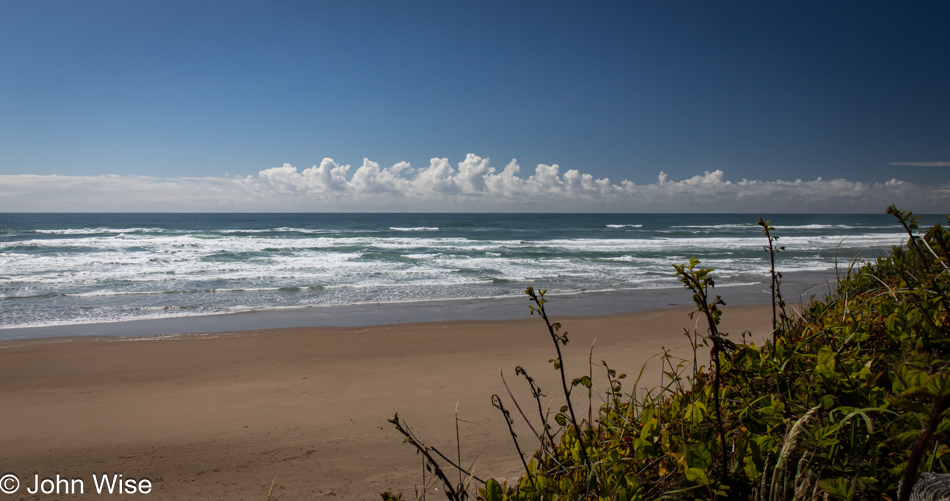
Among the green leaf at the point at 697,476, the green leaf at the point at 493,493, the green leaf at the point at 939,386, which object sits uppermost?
the green leaf at the point at 939,386

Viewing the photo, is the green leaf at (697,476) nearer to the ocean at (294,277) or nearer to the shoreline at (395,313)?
the ocean at (294,277)

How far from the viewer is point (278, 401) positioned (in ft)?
17.4

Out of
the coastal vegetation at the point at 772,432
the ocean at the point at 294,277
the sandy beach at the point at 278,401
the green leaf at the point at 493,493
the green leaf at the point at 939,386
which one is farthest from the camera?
the ocean at the point at 294,277

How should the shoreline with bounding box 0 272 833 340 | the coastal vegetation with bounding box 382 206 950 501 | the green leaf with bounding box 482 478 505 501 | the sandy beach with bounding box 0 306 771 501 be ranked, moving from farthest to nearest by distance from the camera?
1. the shoreline with bounding box 0 272 833 340
2. the sandy beach with bounding box 0 306 771 501
3. the green leaf with bounding box 482 478 505 501
4. the coastal vegetation with bounding box 382 206 950 501

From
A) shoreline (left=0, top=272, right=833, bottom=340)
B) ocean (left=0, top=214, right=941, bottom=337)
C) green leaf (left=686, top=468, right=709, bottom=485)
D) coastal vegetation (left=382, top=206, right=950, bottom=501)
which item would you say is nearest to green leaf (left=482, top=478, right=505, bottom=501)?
coastal vegetation (left=382, top=206, right=950, bottom=501)

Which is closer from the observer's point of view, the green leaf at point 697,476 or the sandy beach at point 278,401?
the green leaf at point 697,476

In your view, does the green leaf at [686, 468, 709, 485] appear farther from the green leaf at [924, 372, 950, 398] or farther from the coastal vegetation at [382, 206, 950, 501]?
the green leaf at [924, 372, 950, 398]

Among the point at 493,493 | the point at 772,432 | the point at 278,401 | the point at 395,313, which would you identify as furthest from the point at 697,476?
the point at 395,313

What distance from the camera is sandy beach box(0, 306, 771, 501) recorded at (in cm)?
373

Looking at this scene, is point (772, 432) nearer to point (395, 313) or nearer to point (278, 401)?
point (278, 401)

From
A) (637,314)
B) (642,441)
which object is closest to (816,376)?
(642,441)

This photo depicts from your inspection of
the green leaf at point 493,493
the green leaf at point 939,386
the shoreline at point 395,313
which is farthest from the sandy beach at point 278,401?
the green leaf at point 939,386

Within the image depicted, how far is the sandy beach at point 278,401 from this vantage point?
12.3 ft

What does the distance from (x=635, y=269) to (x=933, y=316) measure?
57.5 feet
